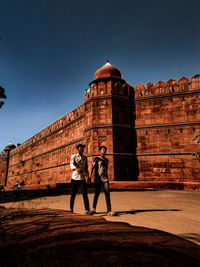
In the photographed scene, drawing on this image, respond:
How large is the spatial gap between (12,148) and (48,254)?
122 ft

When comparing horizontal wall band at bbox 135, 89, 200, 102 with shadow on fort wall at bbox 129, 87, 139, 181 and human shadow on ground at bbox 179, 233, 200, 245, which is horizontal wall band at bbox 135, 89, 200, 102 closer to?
shadow on fort wall at bbox 129, 87, 139, 181

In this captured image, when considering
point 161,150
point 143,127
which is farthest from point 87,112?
point 161,150

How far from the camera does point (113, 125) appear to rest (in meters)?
11.8

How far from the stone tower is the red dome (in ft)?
7.41

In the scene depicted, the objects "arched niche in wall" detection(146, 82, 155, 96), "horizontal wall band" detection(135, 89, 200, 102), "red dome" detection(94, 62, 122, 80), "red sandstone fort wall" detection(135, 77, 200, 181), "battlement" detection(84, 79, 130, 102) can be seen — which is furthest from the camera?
"red dome" detection(94, 62, 122, 80)

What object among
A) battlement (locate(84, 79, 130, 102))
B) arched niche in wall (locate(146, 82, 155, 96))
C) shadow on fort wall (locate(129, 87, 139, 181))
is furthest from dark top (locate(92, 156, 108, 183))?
arched niche in wall (locate(146, 82, 155, 96))

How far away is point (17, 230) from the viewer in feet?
5.33

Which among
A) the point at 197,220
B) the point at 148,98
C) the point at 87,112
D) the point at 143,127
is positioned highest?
the point at 148,98

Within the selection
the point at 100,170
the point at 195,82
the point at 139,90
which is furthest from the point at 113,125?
the point at 100,170

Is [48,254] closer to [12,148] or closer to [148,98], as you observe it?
[148,98]

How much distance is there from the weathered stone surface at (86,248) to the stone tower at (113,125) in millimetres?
9516

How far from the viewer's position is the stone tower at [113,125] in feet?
37.8

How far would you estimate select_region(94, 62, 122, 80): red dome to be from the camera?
1454 cm

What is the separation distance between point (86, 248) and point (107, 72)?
14.3 meters
